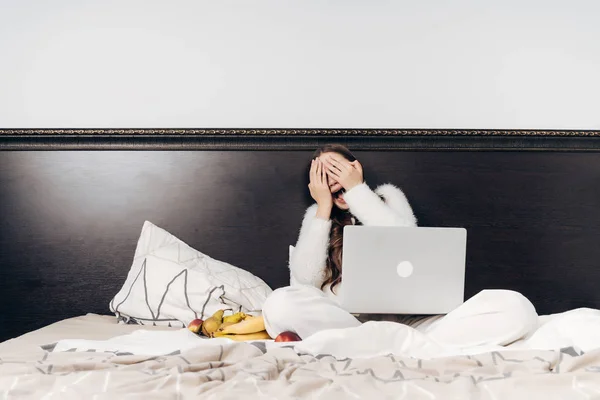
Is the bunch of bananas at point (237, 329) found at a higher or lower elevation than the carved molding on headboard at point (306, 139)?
lower

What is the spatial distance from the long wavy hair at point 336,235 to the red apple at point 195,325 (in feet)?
1.60

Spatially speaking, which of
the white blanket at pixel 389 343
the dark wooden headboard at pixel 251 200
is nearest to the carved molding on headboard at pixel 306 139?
the dark wooden headboard at pixel 251 200

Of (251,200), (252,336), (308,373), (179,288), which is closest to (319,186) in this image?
(251,200)

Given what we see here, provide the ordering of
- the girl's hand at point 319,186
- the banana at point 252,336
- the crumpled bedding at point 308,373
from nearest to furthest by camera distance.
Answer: the crumpled bedding at point 308,373
the banana at point 252,336
the girl's hand at point 319,186

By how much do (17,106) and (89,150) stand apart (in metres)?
0.36

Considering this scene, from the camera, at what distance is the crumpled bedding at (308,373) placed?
1.08 meters

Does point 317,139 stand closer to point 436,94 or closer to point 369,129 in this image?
point 369,129

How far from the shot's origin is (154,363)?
1.25m

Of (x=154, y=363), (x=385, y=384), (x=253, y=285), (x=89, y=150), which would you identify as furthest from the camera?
(x=89, y=150)

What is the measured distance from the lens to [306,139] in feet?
8.61

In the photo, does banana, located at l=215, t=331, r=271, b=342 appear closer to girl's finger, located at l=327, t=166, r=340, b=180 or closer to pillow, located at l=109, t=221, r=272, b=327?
pillow, located at l=109, t=221, r=272, b=327

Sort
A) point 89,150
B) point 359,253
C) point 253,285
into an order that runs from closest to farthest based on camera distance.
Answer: point 359,253
point 253,285
point 89,150

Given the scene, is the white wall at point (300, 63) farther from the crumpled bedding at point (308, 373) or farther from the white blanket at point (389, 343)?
the crumpled bedding at point (308, 373)

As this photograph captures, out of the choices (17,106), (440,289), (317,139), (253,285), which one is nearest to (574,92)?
(317,139)
